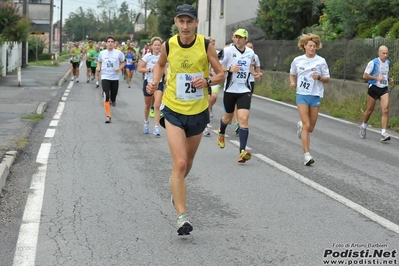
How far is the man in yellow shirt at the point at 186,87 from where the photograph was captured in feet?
21.7

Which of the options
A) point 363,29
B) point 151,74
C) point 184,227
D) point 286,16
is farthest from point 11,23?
point 184,227

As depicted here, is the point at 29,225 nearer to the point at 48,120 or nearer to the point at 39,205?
the point at 39,205

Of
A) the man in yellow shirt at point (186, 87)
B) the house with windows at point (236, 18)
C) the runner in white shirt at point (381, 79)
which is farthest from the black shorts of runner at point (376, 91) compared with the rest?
the house with windows at point (236, 18)

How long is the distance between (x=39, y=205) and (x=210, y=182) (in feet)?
7.47

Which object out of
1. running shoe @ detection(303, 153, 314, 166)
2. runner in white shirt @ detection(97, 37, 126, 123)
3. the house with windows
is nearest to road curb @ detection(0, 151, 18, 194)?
running shoe @ detection(303, 153, 314, 166)

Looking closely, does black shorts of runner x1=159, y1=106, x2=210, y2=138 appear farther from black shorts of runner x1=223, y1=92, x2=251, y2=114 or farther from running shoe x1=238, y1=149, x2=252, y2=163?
black shorts of runner x1=223, y1=92, x2=251, y2=114

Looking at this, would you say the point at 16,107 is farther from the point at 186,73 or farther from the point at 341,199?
the point at 186,73

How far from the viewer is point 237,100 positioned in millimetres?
11234

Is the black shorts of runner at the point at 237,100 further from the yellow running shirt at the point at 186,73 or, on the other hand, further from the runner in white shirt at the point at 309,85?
the yellow running shirt at the point at 186,73

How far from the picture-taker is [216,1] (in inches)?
1880

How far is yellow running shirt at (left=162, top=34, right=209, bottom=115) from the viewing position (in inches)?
265

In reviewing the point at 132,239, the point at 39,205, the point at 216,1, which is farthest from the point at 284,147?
the point at 216,1

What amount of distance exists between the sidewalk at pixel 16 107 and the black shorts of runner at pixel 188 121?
251cm

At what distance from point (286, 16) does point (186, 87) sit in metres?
28.5
